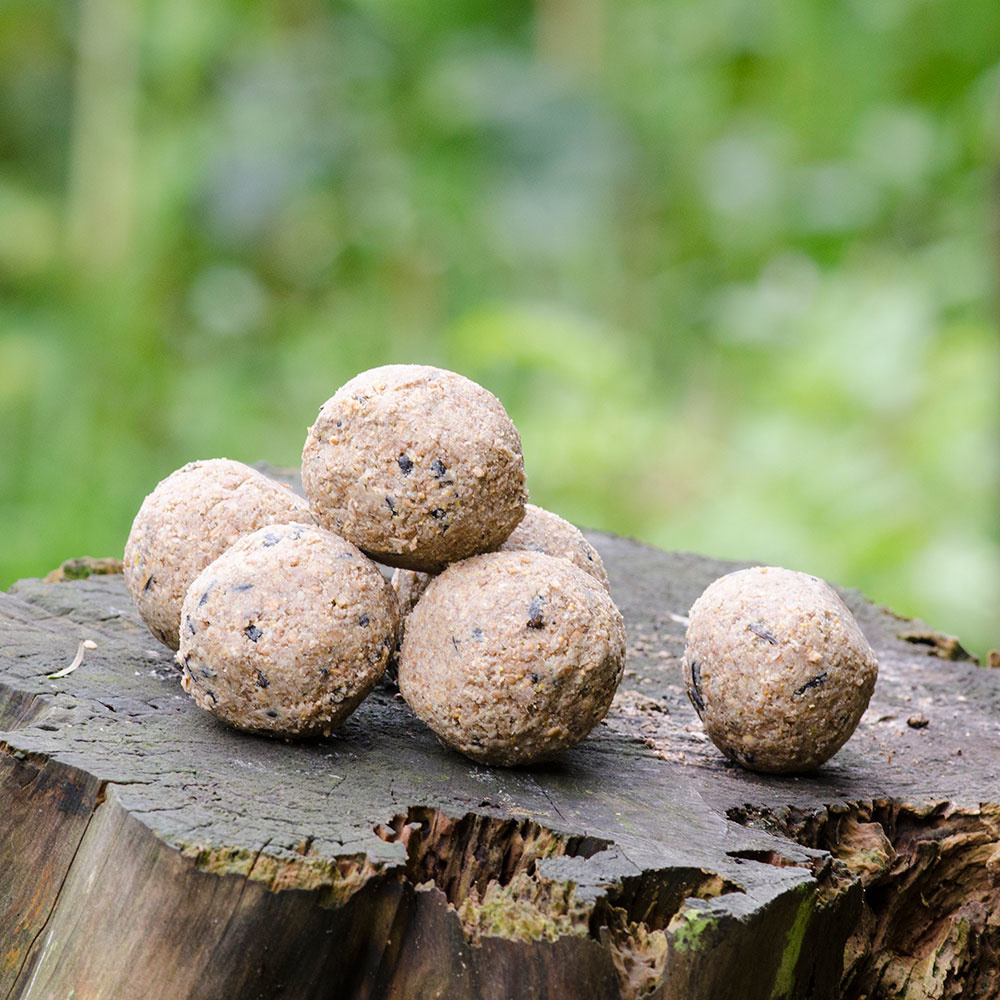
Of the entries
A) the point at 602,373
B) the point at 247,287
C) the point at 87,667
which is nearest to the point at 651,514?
the point at 602,373

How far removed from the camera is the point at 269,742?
2135 millimetres

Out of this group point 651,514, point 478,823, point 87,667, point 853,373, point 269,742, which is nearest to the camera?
point 478,823

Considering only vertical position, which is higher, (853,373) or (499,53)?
(499,53)

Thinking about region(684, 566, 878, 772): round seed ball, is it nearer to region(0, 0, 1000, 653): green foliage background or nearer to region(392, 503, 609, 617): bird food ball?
region(392, 503, 609, 617): bird food ball

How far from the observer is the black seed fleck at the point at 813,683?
216cm

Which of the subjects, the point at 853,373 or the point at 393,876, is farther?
the point at 853,373

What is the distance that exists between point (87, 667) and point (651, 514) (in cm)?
374

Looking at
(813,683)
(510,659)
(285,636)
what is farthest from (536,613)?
(813,683)

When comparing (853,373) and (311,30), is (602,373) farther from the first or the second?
(311,30)

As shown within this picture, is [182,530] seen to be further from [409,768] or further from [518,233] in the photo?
[518,233]

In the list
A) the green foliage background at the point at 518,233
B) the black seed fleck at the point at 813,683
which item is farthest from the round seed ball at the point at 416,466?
the green foliage background at the point at 518,233

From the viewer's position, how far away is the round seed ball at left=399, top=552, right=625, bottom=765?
2.04 metres

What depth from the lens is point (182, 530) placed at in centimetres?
231

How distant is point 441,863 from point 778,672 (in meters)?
0.70
